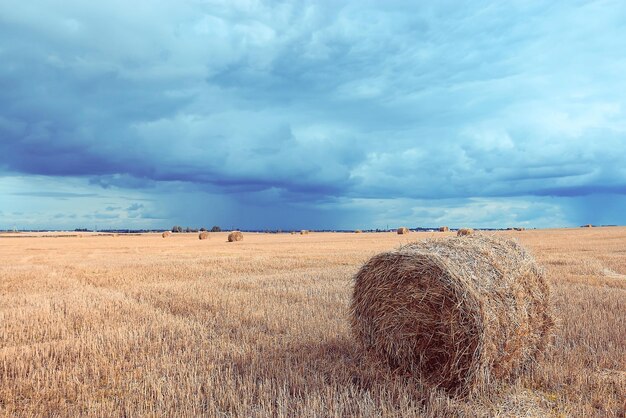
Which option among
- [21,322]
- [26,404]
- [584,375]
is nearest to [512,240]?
[584,375]

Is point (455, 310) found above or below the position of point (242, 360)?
above

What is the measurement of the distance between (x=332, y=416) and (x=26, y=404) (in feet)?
11.6

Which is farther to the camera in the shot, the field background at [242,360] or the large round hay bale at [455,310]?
the large round hay bale at [455,310]

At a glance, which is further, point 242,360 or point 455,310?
point 242,360

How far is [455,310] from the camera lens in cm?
571

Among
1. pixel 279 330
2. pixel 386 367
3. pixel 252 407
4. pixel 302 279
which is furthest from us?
pixel 302 279

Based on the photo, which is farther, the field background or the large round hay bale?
the large round hay bale

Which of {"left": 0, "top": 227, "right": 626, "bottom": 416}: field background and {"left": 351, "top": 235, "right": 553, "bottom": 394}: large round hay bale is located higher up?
{"left": 351, "top": 235, "right": 553, "bottom": 394}: large round hay bale

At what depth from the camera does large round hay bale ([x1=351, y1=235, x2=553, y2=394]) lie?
18.3 feet

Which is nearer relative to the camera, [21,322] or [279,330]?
[279,330]

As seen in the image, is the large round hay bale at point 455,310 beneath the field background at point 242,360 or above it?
above

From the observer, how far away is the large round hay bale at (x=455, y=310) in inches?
219

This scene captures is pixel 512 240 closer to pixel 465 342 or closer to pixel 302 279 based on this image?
pixel 465 342

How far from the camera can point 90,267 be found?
20000mm
